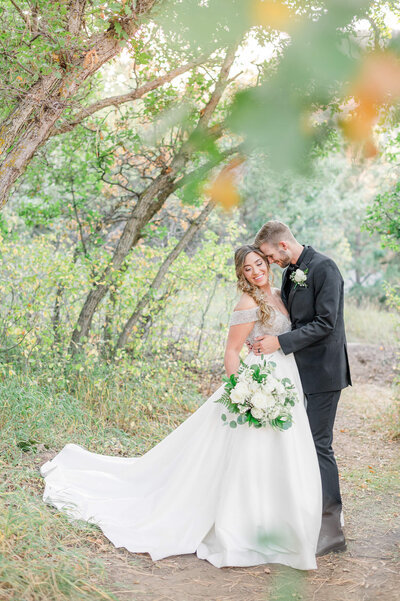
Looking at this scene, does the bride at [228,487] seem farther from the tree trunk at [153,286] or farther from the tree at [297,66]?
the tree at [297,66]

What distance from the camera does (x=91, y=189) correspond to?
7250mm

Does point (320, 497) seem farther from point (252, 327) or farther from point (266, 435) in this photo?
point (252, 327)

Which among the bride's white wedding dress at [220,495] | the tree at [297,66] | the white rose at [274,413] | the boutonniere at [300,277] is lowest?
the bride's white wedding dress at [220,495]

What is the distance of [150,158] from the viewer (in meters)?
6.38

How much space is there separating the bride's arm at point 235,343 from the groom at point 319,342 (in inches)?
4.1

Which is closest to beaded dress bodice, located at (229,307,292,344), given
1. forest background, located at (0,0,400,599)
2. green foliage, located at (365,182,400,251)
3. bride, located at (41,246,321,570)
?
bride, located at (41,246,321,570)

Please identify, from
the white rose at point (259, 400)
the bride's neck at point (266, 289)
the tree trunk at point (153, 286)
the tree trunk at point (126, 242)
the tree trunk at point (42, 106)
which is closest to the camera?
the white rose at point (259, 400)

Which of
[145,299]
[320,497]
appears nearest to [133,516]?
[320,497]

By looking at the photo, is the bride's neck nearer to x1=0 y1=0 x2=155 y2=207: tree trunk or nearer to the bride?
the bride

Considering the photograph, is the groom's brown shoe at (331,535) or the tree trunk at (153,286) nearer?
the groom's brown shoe at (331,535)

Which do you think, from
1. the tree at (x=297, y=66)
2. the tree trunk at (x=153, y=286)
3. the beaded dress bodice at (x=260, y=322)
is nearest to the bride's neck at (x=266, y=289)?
the beaded dress bodice at (x=260, y=322)

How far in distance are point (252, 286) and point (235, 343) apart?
38 centimetres

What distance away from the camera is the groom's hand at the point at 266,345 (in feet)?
12.5

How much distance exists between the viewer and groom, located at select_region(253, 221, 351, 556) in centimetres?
374
